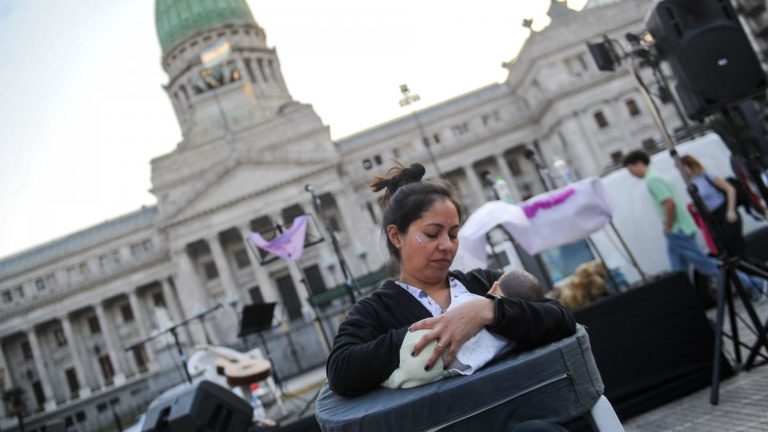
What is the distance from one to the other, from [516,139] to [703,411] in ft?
150

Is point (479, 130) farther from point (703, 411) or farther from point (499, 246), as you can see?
point (703, 411)

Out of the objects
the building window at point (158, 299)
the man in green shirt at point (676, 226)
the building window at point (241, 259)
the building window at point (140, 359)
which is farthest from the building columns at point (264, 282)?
the man in green shirt at point (676, 226)

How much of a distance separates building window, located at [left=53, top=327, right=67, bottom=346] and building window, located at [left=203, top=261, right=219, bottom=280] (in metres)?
16.6

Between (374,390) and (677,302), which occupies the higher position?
(374,390)

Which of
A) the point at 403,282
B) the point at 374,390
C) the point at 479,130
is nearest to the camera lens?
the point at 374,390

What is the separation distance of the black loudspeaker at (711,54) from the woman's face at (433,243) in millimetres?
3518

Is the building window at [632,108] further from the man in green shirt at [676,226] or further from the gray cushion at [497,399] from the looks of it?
the gray cushion at [497,399]

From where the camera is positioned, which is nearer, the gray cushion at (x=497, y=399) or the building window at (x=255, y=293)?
the gray cushion at (x=497, y=399)

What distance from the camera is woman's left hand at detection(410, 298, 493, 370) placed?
61.8 inches

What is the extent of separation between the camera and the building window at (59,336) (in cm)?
4909

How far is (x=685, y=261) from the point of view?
7.22m

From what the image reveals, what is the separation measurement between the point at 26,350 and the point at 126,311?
33.8 feet

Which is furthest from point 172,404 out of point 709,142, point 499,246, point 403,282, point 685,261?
point 709,142

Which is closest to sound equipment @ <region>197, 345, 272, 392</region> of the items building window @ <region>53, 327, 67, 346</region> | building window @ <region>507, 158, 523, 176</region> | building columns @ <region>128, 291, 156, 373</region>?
building columns @ <region>128, 291, 156, 373</region>
